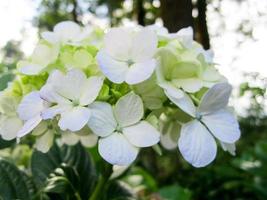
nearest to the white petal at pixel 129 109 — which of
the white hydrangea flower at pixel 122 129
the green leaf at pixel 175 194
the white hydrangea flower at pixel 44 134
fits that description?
the white hydrangea flower at pixel 122 129

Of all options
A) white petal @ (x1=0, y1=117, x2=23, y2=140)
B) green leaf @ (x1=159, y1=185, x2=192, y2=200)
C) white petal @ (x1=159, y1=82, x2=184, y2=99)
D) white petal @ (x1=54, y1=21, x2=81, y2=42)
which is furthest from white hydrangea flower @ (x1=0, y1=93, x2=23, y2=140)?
green leaf @ (x1=159, y1=185, x2=192, y2=200)

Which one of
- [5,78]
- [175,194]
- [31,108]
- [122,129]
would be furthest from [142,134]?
[175,194]

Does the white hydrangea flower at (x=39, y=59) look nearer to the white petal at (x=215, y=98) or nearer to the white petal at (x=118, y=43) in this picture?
the white petal at (x=118, y=43)

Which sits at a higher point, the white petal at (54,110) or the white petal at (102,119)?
the white petal at (54,110)

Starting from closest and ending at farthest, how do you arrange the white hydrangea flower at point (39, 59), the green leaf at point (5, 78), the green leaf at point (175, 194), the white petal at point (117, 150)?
the white petal at point (117, 150), the white hydrangea flower at point (39, 59), the green leaf at point (5, 78), the green leaf at point (175, 194)

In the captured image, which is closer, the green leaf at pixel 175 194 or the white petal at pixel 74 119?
the white petal at pixel 74 119

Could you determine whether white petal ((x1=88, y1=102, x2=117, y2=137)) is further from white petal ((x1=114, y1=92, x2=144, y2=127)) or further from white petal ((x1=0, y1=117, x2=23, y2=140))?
white petal ((x1=0, y1=117, x2=23, y2=140))
